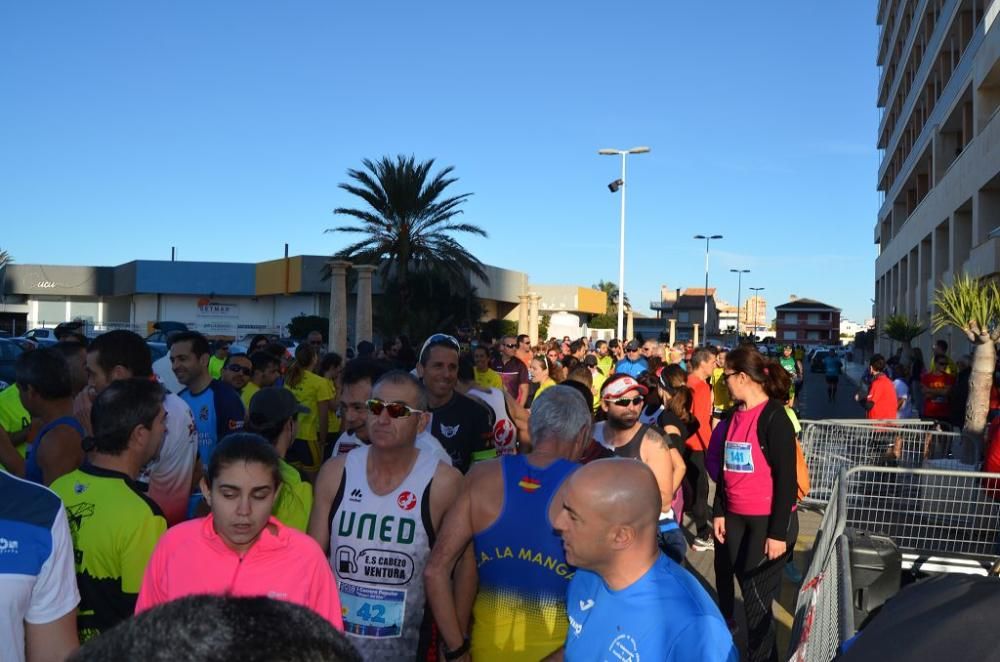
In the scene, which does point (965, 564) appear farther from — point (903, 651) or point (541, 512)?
point (903, 651)

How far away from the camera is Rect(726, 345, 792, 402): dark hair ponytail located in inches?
215

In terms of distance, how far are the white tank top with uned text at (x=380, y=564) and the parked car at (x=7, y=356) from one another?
17595 mm

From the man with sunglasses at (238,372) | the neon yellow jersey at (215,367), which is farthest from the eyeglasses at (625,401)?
the neon yellow jersey at (215,367)

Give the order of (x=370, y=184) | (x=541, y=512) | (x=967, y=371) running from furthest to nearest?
1. (x=370, y=184)
2. (x=967, y=371)
3. (x=541, y=512)

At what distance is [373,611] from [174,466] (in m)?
1.93

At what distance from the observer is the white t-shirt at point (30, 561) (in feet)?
7.88

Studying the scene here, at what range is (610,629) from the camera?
8.54 feet

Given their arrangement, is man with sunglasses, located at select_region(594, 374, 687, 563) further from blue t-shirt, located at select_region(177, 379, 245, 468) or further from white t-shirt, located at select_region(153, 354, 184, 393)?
white t-shirt, located at select_region(153, 354, 184, 393)

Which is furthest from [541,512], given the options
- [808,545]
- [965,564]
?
[808,545]

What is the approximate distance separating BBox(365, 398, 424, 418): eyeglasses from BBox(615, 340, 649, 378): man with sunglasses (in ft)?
27.3

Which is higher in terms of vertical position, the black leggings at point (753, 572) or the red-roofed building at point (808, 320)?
the red-roofed building at point (808, 320)

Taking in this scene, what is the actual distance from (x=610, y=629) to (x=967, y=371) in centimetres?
1129

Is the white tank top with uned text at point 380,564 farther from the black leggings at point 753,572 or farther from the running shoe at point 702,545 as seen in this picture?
the running shoe at point 702,545

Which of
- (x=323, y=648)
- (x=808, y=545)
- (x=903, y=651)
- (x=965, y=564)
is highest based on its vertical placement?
(x=323, y=648)
